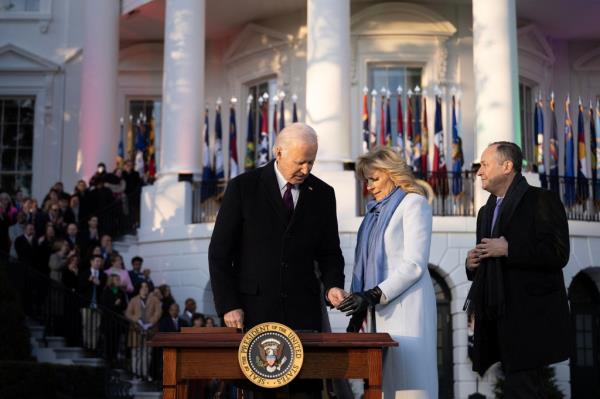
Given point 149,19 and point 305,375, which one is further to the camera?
point 149,19

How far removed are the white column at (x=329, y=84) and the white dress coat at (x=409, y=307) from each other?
51.4ft

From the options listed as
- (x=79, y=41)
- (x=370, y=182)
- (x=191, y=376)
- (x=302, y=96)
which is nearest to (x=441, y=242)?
(x=302, y=96)

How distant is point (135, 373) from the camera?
1973 cm

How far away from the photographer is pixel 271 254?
25.4 ft

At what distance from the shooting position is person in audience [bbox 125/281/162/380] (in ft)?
64.7

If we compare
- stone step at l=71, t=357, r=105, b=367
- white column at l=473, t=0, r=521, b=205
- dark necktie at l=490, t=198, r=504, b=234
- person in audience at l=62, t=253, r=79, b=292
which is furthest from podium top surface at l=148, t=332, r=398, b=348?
white column at l=473, t=0, r=521, b=205

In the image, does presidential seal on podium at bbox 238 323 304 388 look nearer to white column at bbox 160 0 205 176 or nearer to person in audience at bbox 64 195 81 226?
person in audience at bbox 64 195 81 226

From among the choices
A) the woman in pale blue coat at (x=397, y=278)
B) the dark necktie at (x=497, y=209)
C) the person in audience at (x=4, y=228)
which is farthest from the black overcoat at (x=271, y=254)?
the person in audience at (x=4, y=228)

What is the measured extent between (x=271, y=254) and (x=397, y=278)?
871mm

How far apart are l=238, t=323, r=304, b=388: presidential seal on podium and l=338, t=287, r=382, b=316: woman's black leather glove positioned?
2.60ft

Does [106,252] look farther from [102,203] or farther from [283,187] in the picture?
[283,187]

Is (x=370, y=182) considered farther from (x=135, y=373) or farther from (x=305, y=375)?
(x=135, y=373)

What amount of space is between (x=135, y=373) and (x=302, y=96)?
992 centimetres

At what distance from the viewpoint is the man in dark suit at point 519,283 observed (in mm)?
7578
